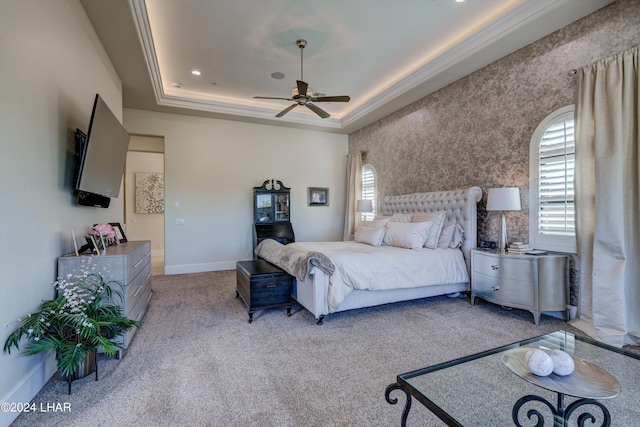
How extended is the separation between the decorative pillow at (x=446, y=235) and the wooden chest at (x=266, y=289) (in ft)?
7.20

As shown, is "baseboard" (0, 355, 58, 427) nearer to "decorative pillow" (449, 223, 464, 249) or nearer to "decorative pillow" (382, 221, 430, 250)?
"decorative pillow" (382, 221, 430, 250)

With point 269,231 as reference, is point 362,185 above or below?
above

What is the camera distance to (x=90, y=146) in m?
2.61

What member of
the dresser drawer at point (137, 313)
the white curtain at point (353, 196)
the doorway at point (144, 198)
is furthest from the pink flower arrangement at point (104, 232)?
the doorway at point (144, 198)

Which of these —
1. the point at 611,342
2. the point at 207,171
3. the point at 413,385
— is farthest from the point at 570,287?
the point at 207,171

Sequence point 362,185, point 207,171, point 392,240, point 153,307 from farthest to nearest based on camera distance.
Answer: point 362,185 → point 207,171 → point 392,240 → point 153,307

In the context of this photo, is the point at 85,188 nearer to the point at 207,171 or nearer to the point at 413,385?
the point at 413,385

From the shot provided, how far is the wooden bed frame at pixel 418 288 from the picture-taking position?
3.18 metres

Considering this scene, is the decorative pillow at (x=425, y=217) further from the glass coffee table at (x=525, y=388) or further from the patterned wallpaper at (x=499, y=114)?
the glass coffee table at (x=525, y=388)

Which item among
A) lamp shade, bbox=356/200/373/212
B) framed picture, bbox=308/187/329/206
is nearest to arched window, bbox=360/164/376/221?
lamp shade, bbox=356/200/373/212

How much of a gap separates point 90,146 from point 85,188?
37cm

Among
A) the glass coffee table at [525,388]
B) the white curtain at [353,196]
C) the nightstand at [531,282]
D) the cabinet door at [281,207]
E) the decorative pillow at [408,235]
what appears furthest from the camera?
the white curtain at [353,196]

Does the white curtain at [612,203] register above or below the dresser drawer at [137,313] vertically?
above

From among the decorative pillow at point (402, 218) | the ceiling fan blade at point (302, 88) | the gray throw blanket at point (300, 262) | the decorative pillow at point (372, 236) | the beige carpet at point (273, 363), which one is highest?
the ceiling fan blade at point (302, 88)
